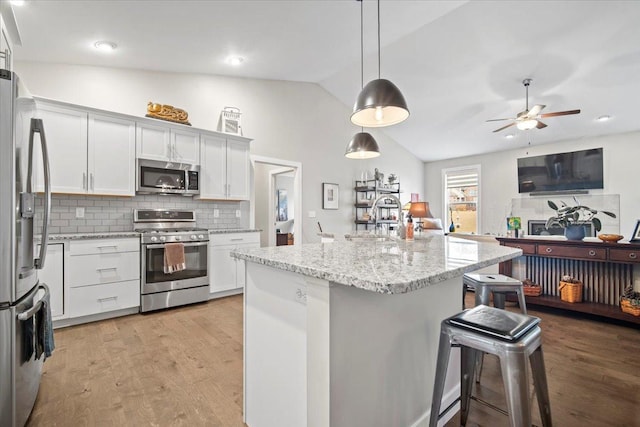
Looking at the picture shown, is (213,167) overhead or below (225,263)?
overhead

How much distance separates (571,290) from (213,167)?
14.7 ft

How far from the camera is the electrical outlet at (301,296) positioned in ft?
3.98

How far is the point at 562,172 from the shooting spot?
5914 millimetres

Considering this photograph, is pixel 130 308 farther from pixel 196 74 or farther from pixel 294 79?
pixel 294 79

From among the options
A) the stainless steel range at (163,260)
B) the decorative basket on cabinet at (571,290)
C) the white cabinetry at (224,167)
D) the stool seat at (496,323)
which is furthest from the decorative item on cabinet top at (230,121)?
the decorative basket on cabinet at (571,290)

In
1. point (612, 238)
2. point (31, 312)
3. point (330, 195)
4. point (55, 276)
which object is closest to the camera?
point (31, 312)

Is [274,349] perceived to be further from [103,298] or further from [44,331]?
[103,298]

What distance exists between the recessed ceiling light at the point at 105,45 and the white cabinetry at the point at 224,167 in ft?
4.08

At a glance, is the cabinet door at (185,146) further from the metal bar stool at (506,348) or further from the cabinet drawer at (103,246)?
the metal bar stool at (506,348)

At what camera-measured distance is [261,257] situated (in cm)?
130

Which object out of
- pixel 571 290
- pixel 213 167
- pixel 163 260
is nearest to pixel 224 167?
pixel 213 167

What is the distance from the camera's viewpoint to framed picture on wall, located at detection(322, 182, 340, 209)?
5621mm

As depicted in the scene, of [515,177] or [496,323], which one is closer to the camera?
[496,323]

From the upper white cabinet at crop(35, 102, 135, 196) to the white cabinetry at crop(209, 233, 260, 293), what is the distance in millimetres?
1136
